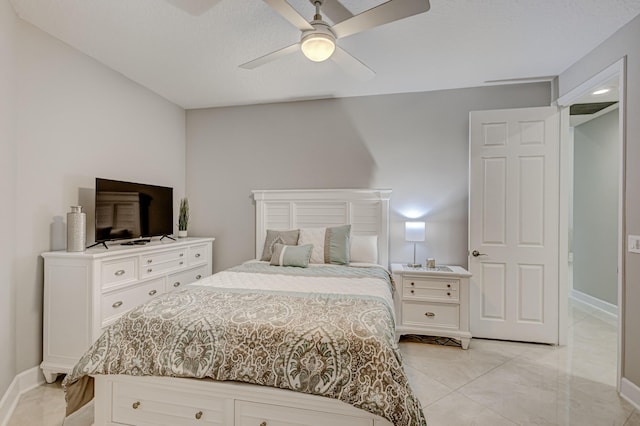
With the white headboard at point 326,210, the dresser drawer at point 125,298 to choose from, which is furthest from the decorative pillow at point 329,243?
the dresser drawer at point 125,298

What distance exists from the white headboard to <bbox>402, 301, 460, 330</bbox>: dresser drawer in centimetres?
58

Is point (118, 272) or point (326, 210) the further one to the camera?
point (326, 210)

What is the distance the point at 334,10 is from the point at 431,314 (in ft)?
9.00

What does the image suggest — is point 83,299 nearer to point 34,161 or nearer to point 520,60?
point 34,161

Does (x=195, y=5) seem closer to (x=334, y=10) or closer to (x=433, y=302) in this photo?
(x=334, y=10)

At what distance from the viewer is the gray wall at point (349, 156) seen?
11.3 feet

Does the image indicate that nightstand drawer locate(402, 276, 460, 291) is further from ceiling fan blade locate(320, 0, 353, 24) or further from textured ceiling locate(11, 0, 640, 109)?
ceiling fan blade locate(320, 0, 353, 24)

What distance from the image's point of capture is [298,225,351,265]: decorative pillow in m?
3.14

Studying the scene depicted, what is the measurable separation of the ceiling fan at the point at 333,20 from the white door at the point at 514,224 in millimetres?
1884

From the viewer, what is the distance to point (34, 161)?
2.33m

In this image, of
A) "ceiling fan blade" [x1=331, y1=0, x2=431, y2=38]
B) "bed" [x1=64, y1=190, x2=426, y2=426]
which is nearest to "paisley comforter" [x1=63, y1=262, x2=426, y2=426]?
"bed" [x1=64, y1=190, x2=426, y2=426]

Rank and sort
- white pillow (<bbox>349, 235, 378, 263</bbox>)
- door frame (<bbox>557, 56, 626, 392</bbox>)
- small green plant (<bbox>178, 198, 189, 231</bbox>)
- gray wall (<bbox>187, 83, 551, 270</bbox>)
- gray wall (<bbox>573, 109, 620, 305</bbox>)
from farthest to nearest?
gray wall (<bbox>573, 109, 620, 305</bbox>) < small green plant (<bbox>178, 198, 189, 231</bbox>) < gray wall (<bbox>187, 83, 551, 270</bbox>) < white pillow (<bbox>349, 235, 378, 263</bbox>) < door frame (<bbox>557, 56, 626, 392</bbox>)

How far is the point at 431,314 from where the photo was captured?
119 inches

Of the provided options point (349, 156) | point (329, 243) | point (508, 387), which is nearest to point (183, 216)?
point (329, 243)
